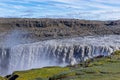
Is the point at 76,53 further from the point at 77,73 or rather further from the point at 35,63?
the point at 77,73

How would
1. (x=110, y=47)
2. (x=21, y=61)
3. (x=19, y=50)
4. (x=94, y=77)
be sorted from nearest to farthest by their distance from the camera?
(x=94, y=77)
(x=110, y=47)
(x=21, y=61)
(x=19, y=50)

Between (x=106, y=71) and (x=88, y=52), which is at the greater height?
(x=106, y=71)

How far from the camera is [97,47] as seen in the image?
13025cm

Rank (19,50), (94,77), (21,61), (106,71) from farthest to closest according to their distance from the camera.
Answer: (19,50), (21,61), (106,71), (94,77)

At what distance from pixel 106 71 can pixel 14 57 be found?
122m

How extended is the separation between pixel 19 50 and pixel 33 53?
9.58m

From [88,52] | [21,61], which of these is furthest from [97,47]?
[21,61]

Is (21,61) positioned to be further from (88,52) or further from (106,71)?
(106,71)

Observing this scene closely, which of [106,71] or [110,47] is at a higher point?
[106,71]

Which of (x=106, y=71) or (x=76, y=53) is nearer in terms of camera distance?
(x=106, y=71)

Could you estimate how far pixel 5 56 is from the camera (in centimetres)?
15450

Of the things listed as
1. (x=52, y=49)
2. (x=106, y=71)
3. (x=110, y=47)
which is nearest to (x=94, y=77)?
(x=106, y=71)

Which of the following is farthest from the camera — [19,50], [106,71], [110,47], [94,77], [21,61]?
[19,50]

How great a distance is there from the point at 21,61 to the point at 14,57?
8456mm
